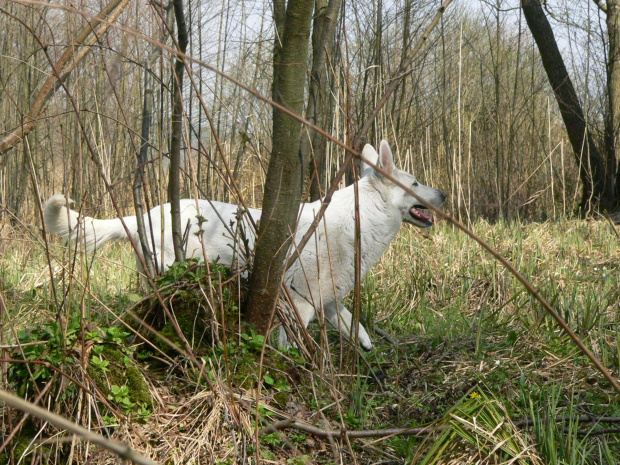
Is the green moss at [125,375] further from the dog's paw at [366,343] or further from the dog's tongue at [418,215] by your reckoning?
the dog's tongue at [418,215]

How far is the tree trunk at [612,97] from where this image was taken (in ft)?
28.8

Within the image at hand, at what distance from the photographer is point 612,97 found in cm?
886

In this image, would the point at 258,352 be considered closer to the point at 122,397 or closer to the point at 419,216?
the point at 122,397

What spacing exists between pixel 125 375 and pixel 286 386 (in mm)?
682

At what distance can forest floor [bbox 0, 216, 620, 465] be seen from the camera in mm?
2246

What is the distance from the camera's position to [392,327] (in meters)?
4.63

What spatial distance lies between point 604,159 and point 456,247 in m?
4.81

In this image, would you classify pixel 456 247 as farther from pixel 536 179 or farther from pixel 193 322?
pixel 536 179

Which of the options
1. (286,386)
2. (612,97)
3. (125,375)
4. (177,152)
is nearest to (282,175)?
(177,152)

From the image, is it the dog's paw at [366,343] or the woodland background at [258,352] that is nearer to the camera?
the woodland background at [258,352]

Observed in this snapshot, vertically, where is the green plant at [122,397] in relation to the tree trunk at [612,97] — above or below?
below

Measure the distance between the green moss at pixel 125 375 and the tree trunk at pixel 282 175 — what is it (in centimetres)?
58

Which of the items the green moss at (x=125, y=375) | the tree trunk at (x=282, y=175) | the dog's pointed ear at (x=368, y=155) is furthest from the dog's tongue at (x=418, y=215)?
the green moss at (x=125, y=375)

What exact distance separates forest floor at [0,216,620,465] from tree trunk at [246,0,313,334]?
172 mm
